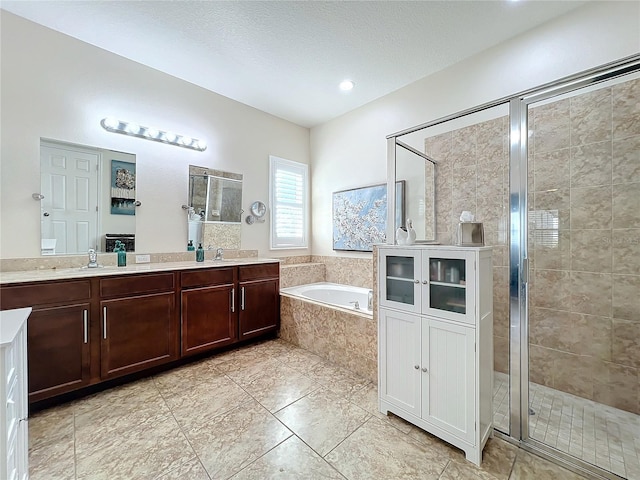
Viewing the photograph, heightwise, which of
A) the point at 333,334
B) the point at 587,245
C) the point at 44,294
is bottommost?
the point at 333,334

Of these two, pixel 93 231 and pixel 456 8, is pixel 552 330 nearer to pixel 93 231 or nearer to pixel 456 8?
pixel 456 8

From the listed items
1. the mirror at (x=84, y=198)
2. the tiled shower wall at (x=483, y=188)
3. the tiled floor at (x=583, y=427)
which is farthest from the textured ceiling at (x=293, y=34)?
the tiled floor at (x=583, y=427)

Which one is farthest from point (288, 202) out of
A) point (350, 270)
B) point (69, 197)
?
point (69, 197)

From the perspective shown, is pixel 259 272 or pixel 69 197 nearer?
pixel 69 197

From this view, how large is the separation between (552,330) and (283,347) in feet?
7.85

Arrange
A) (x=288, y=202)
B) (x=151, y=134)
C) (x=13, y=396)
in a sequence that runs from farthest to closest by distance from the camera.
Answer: (x=288, y=202) < (x=151, y=134) < (x=13, y=396)

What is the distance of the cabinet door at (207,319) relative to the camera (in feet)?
8.25

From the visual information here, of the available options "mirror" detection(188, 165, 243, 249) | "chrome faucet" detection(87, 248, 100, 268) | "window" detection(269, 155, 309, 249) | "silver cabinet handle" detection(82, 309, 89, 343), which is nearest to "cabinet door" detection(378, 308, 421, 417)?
"silver cabinet handle" detection(82, 309, 89, 343)

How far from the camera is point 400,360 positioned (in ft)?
5.77

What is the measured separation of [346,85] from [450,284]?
2.53 m

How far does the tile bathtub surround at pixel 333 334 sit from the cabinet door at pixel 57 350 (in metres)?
1.74

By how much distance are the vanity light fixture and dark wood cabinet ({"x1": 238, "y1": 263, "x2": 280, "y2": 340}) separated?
1485mm

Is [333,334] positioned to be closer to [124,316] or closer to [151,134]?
[124,316]

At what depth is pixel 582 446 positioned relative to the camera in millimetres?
1562
